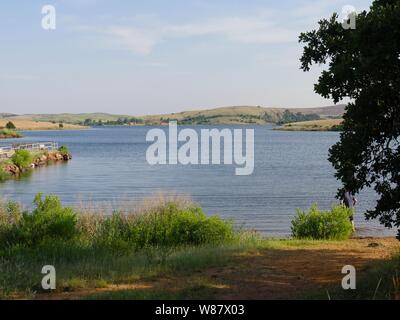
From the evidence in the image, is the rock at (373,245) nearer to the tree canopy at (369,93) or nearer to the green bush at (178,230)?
the green bush at (178,230)

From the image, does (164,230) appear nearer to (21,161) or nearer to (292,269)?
(292,269)

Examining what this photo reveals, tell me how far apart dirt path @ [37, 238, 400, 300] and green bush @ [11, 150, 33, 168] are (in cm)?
5548

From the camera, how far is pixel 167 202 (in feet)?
69.2

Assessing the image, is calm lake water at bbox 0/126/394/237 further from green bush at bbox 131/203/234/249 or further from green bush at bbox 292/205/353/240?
green bush at bbox 131/203/234/249

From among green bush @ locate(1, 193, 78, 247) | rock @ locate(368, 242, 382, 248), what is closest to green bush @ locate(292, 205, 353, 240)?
rock @ locate(368, 242, 382, 248)

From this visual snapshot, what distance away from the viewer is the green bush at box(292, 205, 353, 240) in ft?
67.3

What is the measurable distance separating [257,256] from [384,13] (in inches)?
326

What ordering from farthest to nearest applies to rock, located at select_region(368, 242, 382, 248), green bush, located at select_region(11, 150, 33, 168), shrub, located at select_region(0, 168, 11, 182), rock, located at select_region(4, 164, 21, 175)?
green bush, located at select_region(11, 150, 33, 168)
rock, located at select_region(4, 164, 21, 175)
shrub, located at select_region(0, 168, 11, 182)
rock, located at select_region(368, 242, 382, 248)

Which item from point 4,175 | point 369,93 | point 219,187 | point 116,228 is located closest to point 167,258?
point 116,228

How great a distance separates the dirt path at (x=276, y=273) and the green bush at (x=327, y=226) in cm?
266

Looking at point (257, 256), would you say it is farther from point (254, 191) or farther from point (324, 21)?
point (254, 191)

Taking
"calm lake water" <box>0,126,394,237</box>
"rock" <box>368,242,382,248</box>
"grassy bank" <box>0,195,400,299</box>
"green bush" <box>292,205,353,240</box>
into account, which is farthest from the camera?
"calm lake water" <box>0,126,394,237</box>

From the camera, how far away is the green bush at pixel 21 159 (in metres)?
67.1
